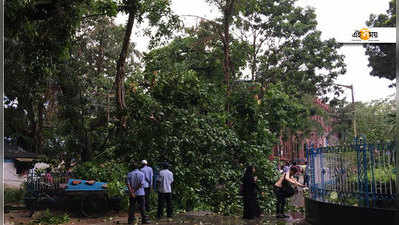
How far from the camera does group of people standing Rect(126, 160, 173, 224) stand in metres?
11.5

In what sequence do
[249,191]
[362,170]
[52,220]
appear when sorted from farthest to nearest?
[52,220] → [249,191] → [362,170]

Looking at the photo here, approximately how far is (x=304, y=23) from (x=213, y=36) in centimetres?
777

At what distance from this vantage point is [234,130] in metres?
17.9

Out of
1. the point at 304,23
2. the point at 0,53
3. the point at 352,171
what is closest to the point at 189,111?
the point at 352,171

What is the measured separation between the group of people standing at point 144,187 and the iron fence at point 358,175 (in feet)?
14.4

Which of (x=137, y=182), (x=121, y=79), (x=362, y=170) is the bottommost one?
(x=137, y=182)

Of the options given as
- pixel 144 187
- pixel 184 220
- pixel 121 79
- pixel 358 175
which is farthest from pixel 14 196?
pixel 358 175

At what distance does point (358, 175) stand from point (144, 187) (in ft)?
20.7

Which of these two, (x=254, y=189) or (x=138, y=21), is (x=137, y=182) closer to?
(x=254, y=189)

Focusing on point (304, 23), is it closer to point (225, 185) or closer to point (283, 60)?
point (283, 60)

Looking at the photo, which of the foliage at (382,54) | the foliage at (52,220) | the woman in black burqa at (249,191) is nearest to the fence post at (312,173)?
the woman in black burqa at (249,191)

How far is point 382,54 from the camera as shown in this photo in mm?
26859

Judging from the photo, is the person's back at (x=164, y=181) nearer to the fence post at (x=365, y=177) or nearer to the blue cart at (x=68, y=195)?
the blue cart at (x=68, y=195)

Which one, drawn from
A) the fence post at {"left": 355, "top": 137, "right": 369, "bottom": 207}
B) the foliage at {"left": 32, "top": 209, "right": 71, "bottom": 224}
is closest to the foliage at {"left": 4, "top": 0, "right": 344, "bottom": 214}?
the foliage at {"left": 32, "top": 209, "right": 71, "bottom": 224}
